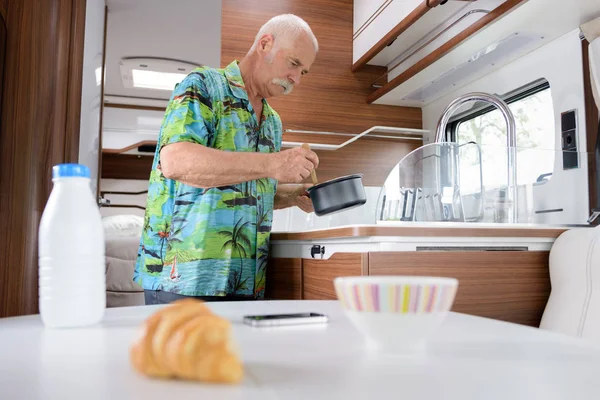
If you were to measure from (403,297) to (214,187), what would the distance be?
1.13 metres

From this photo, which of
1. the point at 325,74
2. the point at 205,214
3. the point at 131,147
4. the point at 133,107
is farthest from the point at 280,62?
the point at 133,107

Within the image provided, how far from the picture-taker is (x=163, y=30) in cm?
499

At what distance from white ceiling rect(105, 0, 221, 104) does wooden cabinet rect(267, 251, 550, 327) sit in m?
3.55

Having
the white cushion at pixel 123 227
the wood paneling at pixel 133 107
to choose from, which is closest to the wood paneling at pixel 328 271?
the white cushion at pixel 123 227

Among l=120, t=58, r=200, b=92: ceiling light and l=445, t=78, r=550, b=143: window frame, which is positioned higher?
l=120, t=58, r=200, b=92: ceiling light

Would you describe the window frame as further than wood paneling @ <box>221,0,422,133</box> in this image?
No

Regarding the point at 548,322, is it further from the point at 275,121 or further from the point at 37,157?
the point at 37,157

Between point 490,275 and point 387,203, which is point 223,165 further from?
point 490,275

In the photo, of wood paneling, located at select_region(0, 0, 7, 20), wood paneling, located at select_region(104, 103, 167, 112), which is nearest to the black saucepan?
wood paneling, located at select_region(0, 0, 7, 20)

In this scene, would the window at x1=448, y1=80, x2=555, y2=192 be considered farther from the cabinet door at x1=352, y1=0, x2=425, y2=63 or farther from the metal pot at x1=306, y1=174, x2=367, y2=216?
the cabinet door at x1=352, y1=0, x2=425, y2=63

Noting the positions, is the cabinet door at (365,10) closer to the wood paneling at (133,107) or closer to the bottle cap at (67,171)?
the bottle cap at (67,171)

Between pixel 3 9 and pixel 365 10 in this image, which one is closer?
pixel 3 9

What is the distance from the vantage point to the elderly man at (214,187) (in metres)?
1.44

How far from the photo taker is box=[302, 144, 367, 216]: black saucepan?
1.49 m
